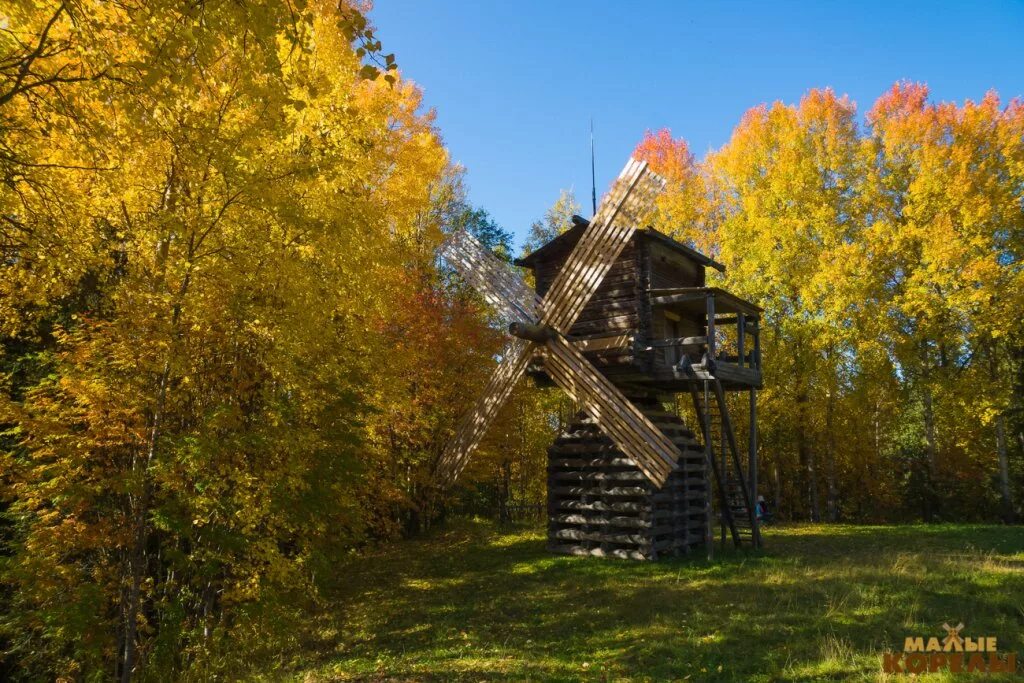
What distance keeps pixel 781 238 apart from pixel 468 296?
35.6 feet

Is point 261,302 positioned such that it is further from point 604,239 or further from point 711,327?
point 711,327

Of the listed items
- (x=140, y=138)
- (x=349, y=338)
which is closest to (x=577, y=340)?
(x=349, y=338)

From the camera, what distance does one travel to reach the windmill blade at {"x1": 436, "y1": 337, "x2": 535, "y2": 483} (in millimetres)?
14648

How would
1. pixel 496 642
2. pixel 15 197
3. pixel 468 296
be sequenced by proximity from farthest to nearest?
pixel 468 296 < pixel 496 642 < pixel 15 197

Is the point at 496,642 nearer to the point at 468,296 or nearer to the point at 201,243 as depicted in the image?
the point at 201,243

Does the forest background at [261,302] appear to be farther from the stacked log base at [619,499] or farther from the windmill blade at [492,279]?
the stacked log base at [619,499]

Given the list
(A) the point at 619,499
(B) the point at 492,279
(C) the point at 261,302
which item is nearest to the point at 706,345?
(A) the point at 619,499

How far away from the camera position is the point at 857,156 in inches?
817

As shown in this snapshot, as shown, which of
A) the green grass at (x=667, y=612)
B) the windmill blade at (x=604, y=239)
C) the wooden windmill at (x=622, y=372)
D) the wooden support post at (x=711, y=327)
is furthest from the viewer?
the windmill blade at (x=604, y=239)

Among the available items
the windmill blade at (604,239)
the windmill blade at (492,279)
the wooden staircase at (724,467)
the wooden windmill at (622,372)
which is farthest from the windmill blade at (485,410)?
the wooden staircase at (724,467)

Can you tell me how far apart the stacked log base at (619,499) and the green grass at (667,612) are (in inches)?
24.9

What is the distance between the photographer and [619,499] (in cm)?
1321

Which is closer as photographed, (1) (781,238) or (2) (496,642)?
(2) (496,642)

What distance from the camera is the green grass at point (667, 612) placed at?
6891 mm
